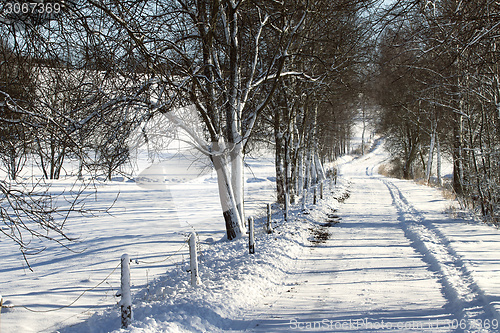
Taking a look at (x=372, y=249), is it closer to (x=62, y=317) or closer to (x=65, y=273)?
(x=62, y=317)

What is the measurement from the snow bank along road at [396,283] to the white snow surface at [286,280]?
2 centimetres

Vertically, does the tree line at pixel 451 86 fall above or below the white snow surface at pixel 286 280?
above

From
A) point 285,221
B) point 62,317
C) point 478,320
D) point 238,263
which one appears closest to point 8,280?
point 62,317

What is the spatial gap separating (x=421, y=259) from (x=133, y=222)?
442 inches

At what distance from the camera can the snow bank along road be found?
4789 mm

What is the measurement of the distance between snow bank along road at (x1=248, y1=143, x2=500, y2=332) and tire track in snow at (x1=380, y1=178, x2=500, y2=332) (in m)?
0.01

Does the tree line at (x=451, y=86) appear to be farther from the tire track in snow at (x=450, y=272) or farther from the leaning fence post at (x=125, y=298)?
the leaning fence post at (x=125, y=298)

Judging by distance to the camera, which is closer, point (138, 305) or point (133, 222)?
point (138, 305)

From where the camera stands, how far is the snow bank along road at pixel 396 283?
4.79 m

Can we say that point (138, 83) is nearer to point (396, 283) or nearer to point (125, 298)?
point (125, 298)

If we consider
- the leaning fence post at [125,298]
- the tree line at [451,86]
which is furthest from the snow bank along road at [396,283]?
the tree line at [451,86]

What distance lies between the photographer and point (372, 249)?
344 inches

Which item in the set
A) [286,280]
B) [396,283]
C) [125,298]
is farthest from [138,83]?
[396,283]

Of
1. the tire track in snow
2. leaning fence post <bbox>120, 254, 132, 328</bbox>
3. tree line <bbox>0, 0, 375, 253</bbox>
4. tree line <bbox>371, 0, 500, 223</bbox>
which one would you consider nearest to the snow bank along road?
the tire track in snow
